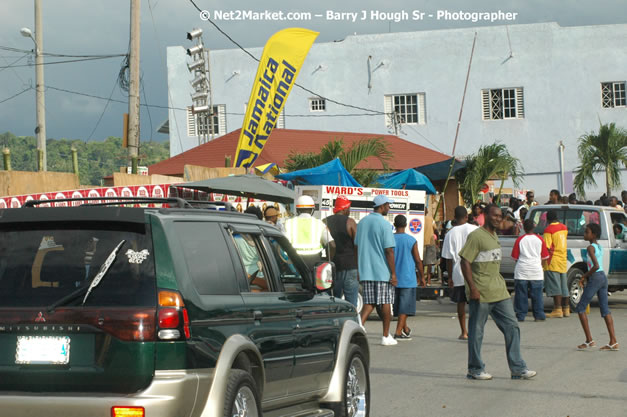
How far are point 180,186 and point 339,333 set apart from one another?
30.4ft

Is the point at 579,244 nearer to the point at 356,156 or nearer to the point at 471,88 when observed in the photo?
A: the point at 356,156

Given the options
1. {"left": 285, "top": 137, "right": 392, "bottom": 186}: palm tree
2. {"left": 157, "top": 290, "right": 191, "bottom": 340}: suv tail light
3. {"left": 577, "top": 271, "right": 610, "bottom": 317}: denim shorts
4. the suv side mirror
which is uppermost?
{"left": 285, "top": 137, "right": 392, "bottom": 186}: palm tree

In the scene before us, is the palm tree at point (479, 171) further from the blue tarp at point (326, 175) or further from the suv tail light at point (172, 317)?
the suv tail light at point (172, 317)

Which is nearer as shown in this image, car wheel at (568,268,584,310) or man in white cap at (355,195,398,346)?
man in white cap at (355,195,398,346)

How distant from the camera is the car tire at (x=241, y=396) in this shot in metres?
5.38

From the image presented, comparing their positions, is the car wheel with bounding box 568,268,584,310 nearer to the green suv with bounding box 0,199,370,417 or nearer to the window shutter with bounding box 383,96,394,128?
the green suv with bounding box 0,199,370,417

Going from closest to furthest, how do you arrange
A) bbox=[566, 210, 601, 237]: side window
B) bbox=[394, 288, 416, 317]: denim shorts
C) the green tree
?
bbox=[394, 288, 416, 317]: denim shorts
bbox=[566, 210, 601, 237]: side window
the green tree

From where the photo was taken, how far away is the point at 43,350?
5.13m

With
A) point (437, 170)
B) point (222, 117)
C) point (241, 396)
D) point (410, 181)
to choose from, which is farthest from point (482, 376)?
point (222, 117)

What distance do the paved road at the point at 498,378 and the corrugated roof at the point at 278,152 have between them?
1808 centimetres

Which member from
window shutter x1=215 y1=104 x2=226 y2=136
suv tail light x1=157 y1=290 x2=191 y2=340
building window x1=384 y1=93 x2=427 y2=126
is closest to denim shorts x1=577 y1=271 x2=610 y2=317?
suv tail light x1=157 y1=290 x2=191 y2=340

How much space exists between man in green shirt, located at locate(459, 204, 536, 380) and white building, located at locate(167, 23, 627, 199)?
1426 inches

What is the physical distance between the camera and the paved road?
28.9ft

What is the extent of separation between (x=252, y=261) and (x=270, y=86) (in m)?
16.2
